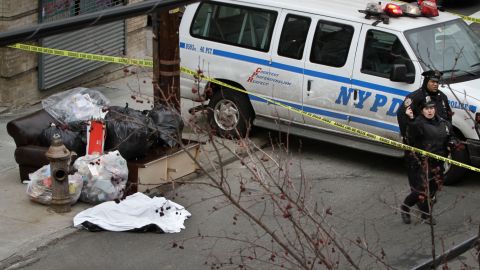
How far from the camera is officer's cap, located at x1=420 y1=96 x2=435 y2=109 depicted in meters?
9.15

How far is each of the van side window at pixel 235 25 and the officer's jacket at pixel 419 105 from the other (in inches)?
94.0

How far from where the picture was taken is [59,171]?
921cm

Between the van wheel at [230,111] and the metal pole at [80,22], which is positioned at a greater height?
the metal pole at [80,22]

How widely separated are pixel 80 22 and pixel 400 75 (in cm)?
698

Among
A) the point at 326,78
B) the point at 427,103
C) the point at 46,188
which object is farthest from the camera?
the point at 326,78

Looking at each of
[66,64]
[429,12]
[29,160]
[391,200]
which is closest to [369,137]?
[391,200]

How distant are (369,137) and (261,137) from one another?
1975 mm

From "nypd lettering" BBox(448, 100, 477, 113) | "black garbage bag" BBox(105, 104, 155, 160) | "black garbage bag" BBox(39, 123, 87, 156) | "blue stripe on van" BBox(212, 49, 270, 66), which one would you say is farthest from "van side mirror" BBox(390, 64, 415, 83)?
"black garbage bag" BBox(39, 123, 87, 156)

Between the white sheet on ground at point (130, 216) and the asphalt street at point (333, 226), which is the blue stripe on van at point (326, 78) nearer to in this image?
the asphalt street at point (333, 226)

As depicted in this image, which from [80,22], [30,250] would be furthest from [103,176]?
[80,22]

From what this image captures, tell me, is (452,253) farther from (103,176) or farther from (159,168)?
(159,168)

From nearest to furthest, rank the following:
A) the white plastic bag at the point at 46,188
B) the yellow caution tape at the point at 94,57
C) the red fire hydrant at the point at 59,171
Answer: the red fire hydrant at the point at 59,171
the white plastic bag at the point at 46,188
the yellow caution tape at the point at 94,57

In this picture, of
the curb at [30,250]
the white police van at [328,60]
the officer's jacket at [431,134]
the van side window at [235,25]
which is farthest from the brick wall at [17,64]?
the officer's jacket at [431,134]

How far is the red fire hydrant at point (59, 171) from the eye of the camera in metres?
9.20
